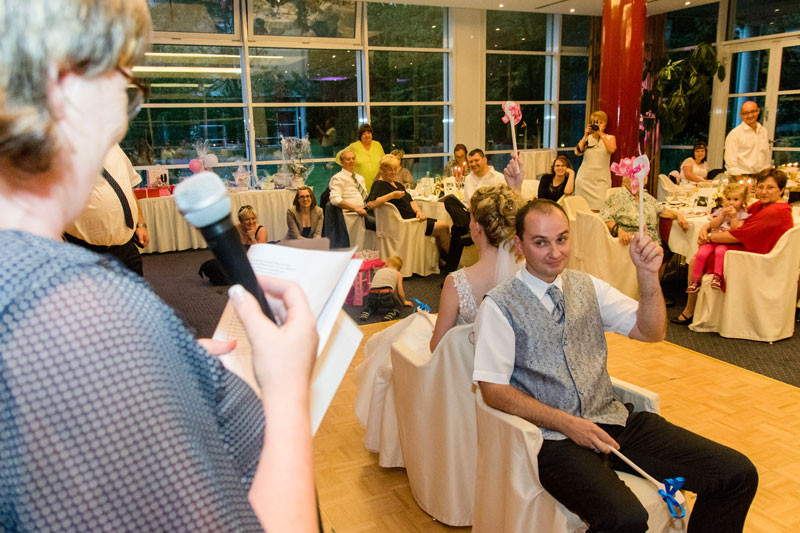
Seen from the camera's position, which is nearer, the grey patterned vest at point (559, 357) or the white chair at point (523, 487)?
the white chair at point (523, 487)

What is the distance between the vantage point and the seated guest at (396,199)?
668 centimetres

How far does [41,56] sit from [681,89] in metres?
11.5

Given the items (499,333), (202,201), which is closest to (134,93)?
(202,201)

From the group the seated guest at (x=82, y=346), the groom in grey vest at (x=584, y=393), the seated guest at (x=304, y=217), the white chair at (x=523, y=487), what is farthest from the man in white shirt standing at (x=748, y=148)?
the seated guest at (x=82, y=346)

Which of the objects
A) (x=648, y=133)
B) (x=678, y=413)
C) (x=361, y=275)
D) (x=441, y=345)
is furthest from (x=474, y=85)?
(x=441, y=345)

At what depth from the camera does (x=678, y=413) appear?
340cm

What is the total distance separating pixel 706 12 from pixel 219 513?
42.1 ft

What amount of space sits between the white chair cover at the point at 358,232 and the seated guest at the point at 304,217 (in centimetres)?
32

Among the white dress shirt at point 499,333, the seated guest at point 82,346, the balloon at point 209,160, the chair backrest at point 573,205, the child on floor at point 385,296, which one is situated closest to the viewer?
the seated guest at point 82,346

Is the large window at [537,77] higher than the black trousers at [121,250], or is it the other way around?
the large window at [537,77]

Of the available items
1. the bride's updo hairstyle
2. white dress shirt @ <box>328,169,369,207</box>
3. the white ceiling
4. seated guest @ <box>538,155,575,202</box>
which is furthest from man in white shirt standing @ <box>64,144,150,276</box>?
the white ceiling

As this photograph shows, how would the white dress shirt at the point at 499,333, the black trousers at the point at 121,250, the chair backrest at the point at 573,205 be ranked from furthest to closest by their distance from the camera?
the chair backrest at the point at 573,205 < the black trousers at the point at 121,250 < the white dress shirt at the point at 499,333

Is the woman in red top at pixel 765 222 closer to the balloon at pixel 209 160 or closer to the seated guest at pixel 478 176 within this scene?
the seated guest at pixel 478 176

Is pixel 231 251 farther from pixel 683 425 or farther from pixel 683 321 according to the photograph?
pixel 683 321
